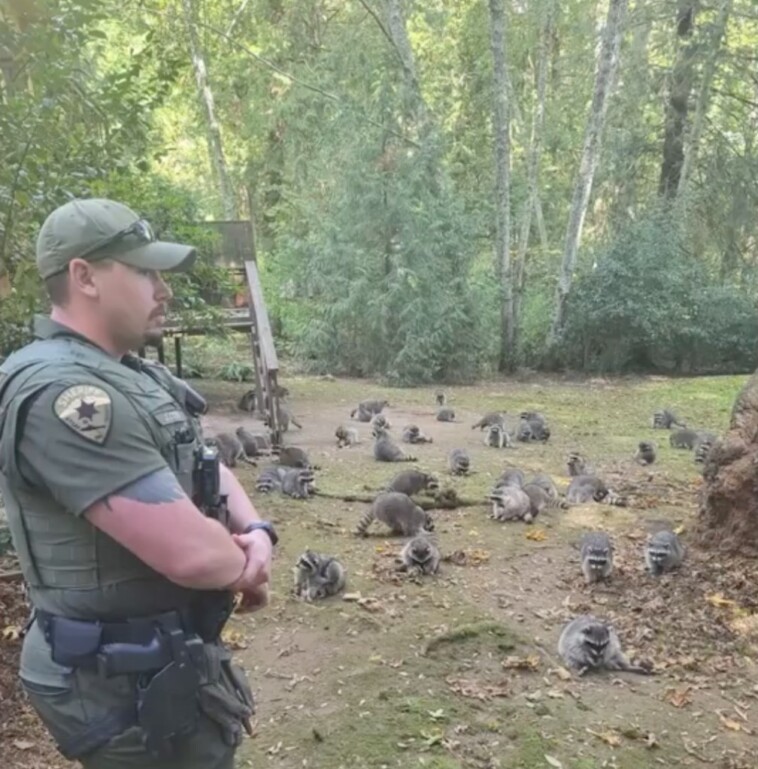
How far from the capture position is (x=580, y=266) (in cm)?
2114

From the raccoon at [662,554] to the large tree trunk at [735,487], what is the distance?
1.36ft

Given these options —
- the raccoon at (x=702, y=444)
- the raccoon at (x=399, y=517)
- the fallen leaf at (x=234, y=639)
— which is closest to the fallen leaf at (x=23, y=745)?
the fallen leaf at (x=234, y=639)

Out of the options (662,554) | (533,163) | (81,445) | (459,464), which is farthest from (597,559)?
(533,163)

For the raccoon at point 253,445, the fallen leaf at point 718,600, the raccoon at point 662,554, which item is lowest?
the raccoon at point 253,445

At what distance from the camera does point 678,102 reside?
21.7 m

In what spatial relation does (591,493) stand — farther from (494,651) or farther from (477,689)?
(477,689)

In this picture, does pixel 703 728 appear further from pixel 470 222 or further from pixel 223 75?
pixel 223 75

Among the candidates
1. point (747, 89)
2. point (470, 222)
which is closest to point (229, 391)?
point (470, 222)

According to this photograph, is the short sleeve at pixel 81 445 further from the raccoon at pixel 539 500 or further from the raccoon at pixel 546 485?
the raccoon at pixel 546 485

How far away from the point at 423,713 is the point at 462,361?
15148 millimetres

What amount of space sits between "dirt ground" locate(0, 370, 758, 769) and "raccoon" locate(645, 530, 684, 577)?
87mm

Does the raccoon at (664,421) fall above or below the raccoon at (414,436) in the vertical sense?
above

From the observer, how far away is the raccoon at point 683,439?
39.5 feet

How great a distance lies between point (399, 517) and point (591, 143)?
43.2 ft
